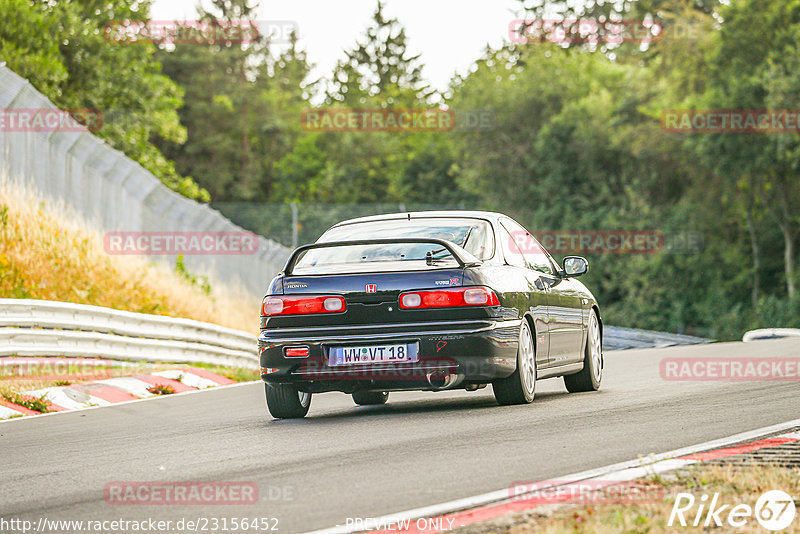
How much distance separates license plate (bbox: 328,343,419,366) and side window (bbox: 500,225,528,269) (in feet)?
4.92

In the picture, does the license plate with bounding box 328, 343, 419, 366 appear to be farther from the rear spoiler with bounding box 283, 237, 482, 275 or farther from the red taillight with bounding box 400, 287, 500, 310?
the rear spoiler with bounding box 283, 237, 482, 275

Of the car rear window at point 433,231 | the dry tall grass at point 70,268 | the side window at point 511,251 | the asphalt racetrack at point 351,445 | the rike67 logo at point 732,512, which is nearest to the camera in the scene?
the rike67 logo at point 732,512

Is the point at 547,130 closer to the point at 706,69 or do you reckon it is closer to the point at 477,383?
the point at 706,69

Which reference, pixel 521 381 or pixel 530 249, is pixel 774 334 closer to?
pixel 530 249

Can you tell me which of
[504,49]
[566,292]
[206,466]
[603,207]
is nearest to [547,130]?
[603,207]

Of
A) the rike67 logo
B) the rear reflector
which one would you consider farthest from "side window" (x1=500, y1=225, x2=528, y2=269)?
the rike67 logo

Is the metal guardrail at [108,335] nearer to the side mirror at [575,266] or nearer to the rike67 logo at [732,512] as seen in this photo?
the side mirror at [575,266]

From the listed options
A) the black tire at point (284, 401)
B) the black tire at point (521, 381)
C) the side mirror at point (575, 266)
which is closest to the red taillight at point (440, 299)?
the black tire at point (521, 381)

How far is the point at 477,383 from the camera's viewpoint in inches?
370

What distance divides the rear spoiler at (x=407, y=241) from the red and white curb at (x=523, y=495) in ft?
8.78

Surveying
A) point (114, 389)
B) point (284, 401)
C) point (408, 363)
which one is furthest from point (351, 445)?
point (114, 389)

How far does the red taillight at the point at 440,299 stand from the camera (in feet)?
30.1

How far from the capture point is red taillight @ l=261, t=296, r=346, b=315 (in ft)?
30.5

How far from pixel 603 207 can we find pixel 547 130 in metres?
4.99
